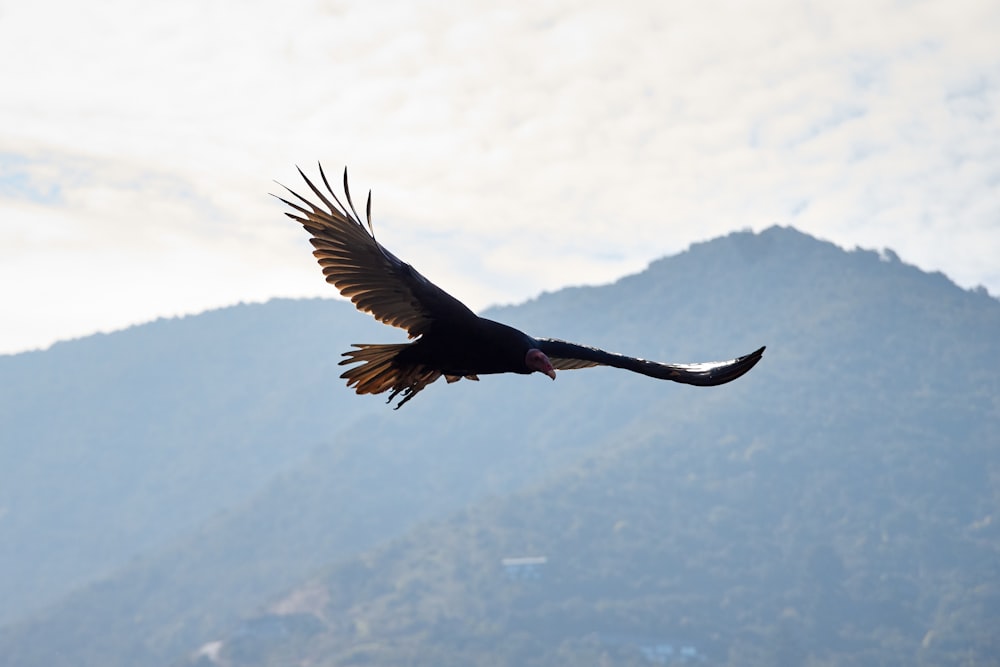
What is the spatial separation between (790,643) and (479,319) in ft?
596

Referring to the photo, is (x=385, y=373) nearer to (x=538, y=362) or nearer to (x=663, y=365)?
(x=538, y=362)

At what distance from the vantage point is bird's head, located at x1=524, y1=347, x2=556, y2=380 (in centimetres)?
970

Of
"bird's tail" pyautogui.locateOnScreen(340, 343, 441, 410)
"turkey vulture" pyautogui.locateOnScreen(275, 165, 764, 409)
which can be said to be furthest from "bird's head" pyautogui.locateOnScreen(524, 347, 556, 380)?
"bird's tail" pyautogui.locateOnScreen(340, 343, 441, 410)

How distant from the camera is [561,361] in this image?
1152 centimetres

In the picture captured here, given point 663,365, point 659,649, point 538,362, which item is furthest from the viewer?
point 659,649

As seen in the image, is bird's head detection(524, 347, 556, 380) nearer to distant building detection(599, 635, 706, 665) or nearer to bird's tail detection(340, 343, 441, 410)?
bird's tail detection(340, 343, 441, 410)

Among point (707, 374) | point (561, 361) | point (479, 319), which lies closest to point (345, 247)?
point (479, 319)

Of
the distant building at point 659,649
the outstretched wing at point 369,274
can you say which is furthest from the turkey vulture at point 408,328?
the distant building at point 659,649

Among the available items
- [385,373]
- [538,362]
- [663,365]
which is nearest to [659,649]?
[663,365]

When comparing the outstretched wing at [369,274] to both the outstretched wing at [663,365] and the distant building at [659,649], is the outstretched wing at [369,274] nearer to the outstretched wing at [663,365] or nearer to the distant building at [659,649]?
the outstretched wing at [663,365]

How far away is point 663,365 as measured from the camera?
10.4 m

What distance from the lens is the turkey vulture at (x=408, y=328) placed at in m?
10.0

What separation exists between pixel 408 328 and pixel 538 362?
1288 mm

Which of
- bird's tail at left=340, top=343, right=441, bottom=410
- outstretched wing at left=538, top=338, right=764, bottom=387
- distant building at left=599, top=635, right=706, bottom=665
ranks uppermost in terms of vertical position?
bird's tail at left=340, top=343, right=441, bottom=410
